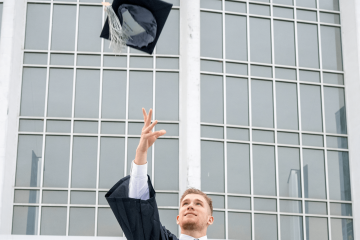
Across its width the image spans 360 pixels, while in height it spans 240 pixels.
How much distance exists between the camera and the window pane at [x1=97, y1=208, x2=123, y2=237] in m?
10.9

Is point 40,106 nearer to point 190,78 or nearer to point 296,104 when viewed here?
point 190,78

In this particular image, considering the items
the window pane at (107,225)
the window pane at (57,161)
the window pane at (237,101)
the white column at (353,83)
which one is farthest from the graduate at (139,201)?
the white column at (353,83)

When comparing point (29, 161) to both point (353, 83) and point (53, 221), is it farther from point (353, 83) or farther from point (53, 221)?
point (353, 83)

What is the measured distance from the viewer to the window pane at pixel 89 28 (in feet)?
38.8

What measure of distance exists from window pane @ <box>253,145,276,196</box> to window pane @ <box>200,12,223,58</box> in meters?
2.32

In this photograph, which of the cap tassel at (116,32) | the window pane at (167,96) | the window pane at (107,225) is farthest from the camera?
the window pane at (167,96)

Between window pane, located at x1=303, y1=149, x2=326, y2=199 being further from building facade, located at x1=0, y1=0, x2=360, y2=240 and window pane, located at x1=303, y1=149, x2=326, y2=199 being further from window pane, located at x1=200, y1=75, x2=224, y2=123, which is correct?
window pane, located at x1=200, y1=75, x2=224, y2=123

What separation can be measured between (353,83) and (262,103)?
2189mm

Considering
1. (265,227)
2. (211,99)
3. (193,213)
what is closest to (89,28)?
(211,99)

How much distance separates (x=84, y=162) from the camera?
1120cm

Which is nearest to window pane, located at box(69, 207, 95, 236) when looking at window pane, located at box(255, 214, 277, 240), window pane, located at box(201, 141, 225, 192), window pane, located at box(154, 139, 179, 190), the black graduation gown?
window pane, located at box(154, 139, 179, 190)

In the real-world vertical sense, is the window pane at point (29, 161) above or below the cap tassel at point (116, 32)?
below

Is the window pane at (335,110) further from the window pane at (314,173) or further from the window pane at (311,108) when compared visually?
the window pane at (314,173)

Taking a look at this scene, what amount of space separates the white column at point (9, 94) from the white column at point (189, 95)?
11.4 ft
